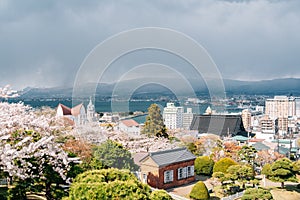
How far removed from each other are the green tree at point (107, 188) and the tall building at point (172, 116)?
8216mm

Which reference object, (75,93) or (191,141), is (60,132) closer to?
(75,93)

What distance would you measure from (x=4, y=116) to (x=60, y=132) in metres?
4.72

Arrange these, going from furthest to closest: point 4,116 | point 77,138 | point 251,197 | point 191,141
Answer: point 191,141 → point 77,138 → point 251,197 → point 4,116

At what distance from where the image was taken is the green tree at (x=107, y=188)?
4.57m

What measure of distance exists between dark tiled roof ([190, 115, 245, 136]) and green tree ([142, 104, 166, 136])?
275 inches

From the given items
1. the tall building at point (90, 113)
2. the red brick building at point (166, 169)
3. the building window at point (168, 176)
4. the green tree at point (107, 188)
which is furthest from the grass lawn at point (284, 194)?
the tall building at point (90, 113)

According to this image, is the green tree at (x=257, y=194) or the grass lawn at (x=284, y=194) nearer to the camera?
the green tree at (x=257, y=194)

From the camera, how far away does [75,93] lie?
10.4m

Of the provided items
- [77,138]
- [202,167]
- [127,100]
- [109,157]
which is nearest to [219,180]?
[202,167]

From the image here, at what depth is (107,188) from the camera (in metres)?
4.59

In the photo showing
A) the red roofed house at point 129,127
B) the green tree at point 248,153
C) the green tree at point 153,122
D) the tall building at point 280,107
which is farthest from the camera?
the tall building at point 280,107

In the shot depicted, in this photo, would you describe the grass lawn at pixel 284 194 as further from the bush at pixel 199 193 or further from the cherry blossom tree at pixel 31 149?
the cherry blossom tree at pixel 31 149

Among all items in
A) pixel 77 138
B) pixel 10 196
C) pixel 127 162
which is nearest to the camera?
pixel 10 196

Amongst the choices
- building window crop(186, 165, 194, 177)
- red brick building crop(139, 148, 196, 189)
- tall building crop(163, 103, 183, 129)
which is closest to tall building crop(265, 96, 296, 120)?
tall building crop(163, 103, 183, 129)
